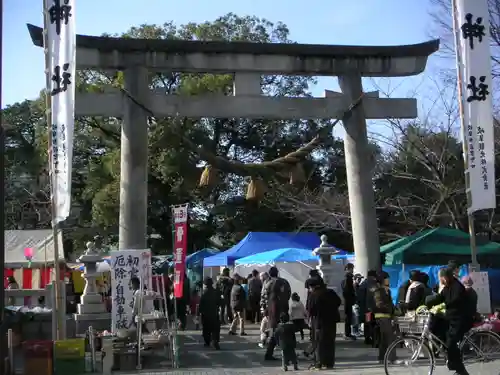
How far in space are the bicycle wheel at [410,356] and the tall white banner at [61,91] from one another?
6462 mm

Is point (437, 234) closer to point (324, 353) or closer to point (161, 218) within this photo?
point (324, 353)

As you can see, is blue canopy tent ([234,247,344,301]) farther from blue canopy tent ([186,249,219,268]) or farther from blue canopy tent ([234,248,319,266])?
blue canopy tent ([186,249,219,268])

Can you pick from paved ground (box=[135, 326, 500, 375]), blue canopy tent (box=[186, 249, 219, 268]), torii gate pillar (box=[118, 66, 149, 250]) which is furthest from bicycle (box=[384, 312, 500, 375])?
blue canopy tent (box=[186, 249, 219, 268])

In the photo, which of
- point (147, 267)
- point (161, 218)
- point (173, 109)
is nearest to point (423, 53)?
point (173, 109)

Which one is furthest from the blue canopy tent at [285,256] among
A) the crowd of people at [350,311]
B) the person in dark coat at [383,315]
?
the person in dark coat at [383,315]

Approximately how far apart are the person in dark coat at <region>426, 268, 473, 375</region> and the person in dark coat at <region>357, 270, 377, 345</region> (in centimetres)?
407

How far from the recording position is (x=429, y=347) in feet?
32.3

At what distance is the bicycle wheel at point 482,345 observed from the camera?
32.8 ft

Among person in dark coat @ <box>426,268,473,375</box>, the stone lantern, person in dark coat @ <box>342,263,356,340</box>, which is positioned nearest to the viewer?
person in dark coat @ <box>426,268,473,375</box>

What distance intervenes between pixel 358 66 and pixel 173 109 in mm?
4967

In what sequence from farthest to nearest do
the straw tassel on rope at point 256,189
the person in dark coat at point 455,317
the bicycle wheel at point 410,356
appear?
the straw tassel on rope at point 256,189 < the bicycle wheel at point 410,356 < the person in dark coat at point 455,317

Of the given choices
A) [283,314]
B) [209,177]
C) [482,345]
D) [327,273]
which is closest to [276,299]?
[283,314]

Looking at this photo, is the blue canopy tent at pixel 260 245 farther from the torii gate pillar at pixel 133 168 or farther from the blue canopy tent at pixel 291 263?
the torii gate pillar at pixel 133 168

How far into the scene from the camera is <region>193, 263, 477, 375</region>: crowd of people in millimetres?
9586
